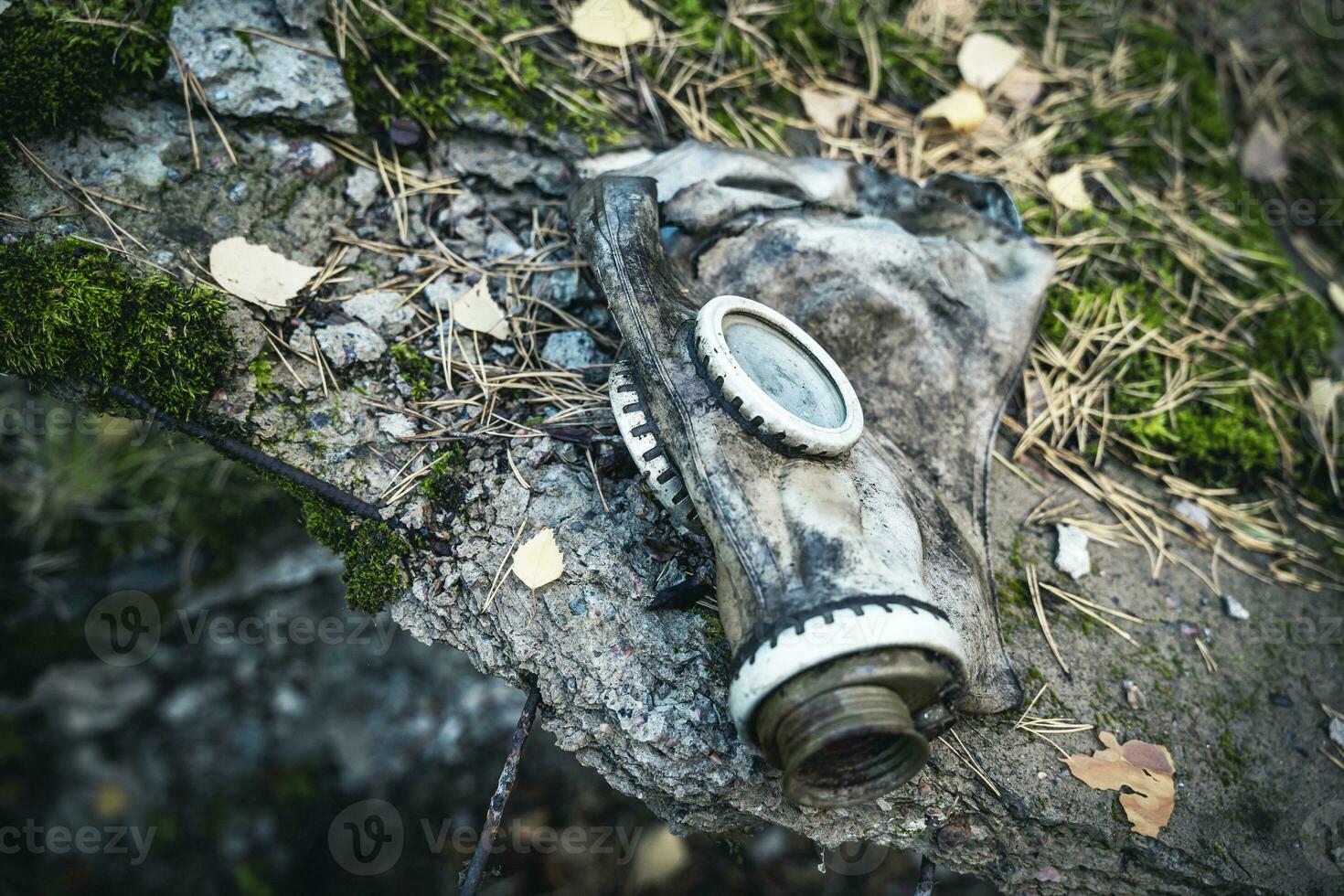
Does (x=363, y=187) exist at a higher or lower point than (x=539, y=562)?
higher

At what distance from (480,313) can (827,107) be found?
1.36m

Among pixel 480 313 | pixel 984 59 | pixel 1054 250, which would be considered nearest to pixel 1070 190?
pixel 1054 250

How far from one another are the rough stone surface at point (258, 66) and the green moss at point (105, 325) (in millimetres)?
543

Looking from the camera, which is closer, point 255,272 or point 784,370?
point 784,370

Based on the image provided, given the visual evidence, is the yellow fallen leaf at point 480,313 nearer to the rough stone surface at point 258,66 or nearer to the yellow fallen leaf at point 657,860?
the rough stone surface at point 258,66

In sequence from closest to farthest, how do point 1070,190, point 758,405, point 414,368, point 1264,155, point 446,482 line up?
1. point 758,405
2. point 446,482
3. point 414,368
4. point 1070,190
5. point 1264,155

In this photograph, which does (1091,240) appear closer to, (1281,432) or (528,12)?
(1281,432)

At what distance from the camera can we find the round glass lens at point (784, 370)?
1.73m

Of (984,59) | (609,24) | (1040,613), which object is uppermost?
(609,24)

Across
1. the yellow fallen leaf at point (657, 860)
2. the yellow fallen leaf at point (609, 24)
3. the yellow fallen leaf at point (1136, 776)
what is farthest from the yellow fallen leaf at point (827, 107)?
the yellow fallen leaf at point (657, 860)

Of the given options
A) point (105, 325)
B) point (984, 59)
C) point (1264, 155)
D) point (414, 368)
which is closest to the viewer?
point (105, 325)

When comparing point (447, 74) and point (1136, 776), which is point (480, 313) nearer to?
point (447, 74)

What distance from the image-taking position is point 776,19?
2826 millimetres

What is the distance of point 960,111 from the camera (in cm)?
279
